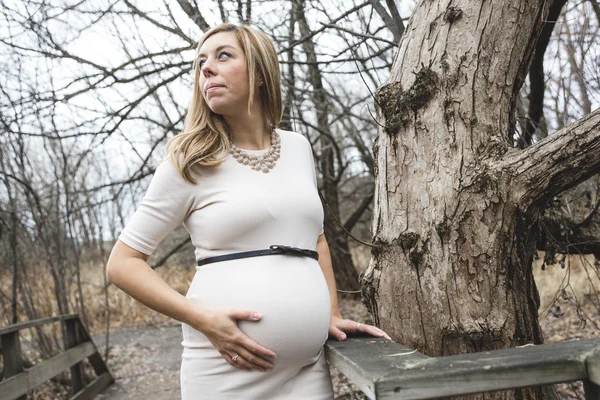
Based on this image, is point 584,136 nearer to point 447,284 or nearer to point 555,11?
point 447,284

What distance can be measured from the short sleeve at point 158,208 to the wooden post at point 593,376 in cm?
121

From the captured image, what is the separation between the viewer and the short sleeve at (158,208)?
1.74 m

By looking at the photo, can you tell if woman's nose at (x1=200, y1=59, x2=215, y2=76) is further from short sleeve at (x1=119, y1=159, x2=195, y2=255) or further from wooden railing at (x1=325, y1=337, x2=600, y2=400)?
wooden railing at (x1=325, y1=337, x2=600, y2=400)

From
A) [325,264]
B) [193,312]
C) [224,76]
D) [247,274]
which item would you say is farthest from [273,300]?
[224,76]

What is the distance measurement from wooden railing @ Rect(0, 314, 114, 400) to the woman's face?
3.01 metres

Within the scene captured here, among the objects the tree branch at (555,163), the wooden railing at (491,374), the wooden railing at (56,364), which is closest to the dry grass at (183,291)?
the wooden railing at (56,364)

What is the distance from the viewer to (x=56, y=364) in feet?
16.6

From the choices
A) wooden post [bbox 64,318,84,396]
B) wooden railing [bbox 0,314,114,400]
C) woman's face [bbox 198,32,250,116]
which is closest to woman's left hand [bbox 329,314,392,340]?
woman's face [bbox 198,32,250,116]

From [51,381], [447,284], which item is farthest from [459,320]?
[51,381]

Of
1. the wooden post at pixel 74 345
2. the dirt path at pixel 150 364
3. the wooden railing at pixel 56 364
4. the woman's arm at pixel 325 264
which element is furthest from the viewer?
the dirt path at pixel 150 364

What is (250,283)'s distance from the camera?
5.59 ft

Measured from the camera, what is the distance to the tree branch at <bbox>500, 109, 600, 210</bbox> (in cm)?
157

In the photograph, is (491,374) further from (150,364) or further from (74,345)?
(150,364)

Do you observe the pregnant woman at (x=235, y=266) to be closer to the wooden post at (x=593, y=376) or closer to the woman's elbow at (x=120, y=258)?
the woman's elbow at (x=120, y=258)
